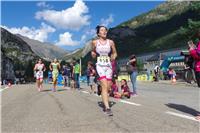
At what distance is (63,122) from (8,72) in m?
184

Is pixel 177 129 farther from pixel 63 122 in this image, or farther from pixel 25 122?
pixel 25 122

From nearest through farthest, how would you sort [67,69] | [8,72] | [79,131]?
[79,131] < [67,69] < [8,72]

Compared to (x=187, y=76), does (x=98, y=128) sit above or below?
below

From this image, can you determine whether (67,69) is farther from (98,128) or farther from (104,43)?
(98,128)

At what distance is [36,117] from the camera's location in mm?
9320

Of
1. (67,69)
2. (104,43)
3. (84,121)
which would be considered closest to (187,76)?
(104,43)

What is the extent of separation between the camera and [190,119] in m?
8.92

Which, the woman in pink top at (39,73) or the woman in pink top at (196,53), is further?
the woman in pink top at (39,73)

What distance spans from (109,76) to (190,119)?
238 centimetres

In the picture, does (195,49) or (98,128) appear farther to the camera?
(195,49)

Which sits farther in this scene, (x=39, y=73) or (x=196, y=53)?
(x=39, y=73)

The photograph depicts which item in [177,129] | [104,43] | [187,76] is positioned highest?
[104,43]

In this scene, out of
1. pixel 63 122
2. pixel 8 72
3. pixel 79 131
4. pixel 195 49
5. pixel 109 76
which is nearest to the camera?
pixel 79 131

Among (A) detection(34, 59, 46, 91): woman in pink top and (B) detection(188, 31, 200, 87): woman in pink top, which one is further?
(A) detection(34, 59, 46, 91): woman in pink top
